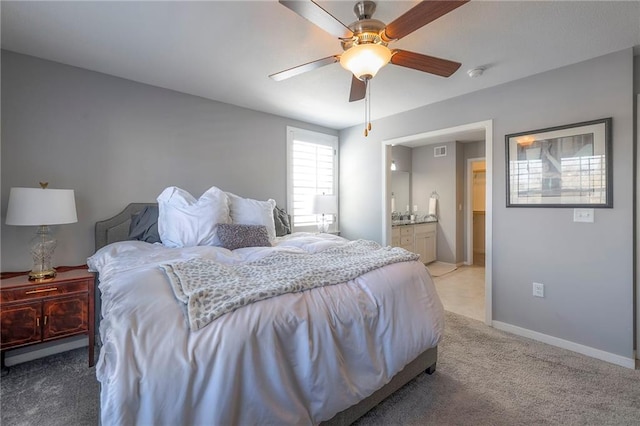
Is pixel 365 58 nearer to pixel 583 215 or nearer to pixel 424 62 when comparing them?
pixel 424 62

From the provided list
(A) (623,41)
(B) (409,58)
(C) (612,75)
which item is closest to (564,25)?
(A) (623,41)

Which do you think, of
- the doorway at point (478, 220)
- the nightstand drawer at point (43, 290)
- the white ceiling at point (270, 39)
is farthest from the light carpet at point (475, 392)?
the doorway at point (478, 220)

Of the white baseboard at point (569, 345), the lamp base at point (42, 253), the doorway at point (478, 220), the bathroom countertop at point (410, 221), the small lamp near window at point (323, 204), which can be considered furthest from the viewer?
the doorway at point (478, 220)

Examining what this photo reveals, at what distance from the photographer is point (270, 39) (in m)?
2.18

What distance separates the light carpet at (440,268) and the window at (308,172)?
86.0 inches

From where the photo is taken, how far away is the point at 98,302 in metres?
2.49

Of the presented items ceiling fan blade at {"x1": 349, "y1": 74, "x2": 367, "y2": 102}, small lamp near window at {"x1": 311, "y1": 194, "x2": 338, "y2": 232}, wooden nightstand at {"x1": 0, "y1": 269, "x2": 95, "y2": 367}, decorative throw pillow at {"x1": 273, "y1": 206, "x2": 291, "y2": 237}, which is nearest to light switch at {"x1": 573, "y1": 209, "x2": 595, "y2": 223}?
ceiling fan blade at {"x1": 349, "y1": 74, "x2": 367, "y2": 102}

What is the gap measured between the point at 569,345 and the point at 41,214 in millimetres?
4511

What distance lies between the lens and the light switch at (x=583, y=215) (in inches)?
97.4

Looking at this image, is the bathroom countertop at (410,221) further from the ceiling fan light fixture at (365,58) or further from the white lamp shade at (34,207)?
the white lamp shade at (34,207)

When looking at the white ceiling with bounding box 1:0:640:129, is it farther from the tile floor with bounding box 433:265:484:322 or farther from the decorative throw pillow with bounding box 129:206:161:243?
the tile floor with bounding box 433:265:484:322

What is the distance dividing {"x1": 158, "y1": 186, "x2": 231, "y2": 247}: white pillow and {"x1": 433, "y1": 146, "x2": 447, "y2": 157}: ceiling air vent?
4699 mm

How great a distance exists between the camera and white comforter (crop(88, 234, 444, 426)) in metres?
0.95

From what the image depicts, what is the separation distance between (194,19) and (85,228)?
2.12 m
